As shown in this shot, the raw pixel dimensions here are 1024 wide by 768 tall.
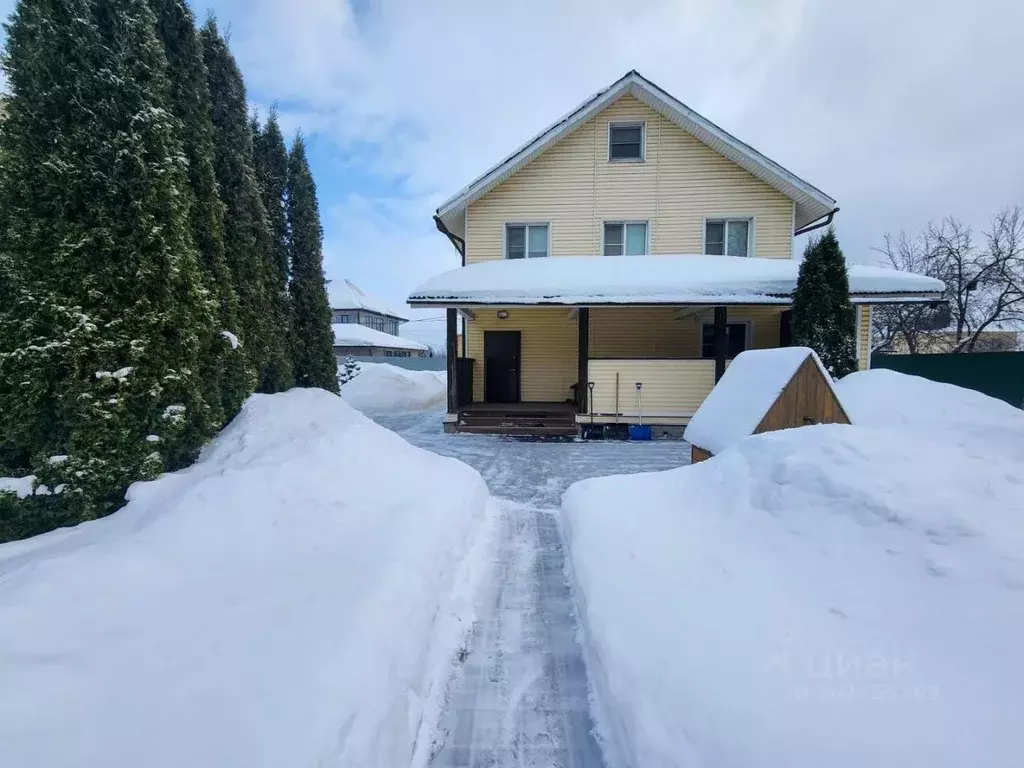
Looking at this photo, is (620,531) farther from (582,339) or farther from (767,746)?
(582,339)

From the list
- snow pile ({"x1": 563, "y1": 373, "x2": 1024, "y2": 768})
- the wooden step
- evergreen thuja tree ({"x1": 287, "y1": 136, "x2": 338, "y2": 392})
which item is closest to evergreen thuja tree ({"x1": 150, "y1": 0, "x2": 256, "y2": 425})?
evergreen thuja tree ({"x1": 287, "y1": 136, "x2": 338, "y2": 392})

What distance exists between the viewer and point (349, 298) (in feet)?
119

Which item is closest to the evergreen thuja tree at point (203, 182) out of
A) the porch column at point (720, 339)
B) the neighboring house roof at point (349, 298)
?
the porch column at point (720, 339)

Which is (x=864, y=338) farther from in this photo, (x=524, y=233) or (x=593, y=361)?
(x=524, y=233)

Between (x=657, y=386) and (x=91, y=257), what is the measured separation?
9059 mm

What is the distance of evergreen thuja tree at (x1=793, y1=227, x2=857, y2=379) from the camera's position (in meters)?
8.59

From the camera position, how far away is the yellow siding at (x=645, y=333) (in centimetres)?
1183

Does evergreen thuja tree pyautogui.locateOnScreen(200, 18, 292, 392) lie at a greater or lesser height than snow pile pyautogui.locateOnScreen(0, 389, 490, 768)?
greater

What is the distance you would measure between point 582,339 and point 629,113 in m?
6.72

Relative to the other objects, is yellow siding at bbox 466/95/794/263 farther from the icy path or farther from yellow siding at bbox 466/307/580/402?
the icy path

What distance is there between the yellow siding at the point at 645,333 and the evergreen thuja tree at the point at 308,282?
22.3ft

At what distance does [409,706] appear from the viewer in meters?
2.16

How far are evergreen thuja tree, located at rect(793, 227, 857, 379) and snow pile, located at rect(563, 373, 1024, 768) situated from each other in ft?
19.5

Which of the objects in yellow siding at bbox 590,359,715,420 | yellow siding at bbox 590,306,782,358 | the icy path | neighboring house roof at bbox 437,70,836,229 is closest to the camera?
the icy path
